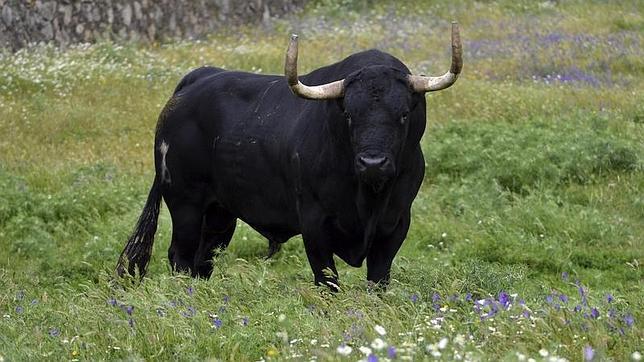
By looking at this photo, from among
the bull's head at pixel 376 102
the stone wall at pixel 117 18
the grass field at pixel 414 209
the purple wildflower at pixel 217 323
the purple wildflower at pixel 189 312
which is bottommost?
the stone wall at pixel 117 18

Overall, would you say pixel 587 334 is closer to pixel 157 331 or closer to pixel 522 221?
pixel 157 331

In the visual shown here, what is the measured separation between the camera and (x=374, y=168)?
713 cm

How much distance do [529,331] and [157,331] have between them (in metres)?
1.86

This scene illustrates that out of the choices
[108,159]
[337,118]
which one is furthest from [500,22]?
[337,118]

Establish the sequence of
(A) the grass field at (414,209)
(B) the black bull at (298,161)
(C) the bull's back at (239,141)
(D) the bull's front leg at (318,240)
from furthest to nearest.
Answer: (C) the bull's back at (239,141) < (D) the bull's front leg at (318,240) < (B) the black bull at (298,161) < (A) the grass field at (414,209)

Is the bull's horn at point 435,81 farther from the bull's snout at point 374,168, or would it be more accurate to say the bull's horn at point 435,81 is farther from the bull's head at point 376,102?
the bull's snout at point 374,168

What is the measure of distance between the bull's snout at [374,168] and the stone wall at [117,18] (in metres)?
13.5

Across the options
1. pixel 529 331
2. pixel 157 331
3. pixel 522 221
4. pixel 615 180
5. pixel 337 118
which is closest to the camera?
pixel 529 331

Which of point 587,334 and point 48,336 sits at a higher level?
point 587,334

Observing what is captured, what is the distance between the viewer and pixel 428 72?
17672 mm

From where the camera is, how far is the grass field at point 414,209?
597 centimetres

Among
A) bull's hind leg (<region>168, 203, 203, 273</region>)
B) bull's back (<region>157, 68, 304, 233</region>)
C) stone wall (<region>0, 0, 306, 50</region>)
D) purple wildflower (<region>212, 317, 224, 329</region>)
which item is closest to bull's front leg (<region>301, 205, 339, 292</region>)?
bull's back (<region>157, 68, 304, 233</region>)

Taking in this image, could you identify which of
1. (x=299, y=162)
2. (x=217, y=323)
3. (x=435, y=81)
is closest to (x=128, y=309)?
(x=217, y=323)

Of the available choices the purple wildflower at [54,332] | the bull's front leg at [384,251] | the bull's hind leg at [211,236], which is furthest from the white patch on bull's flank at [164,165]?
the purple wildflower at [54,332]
